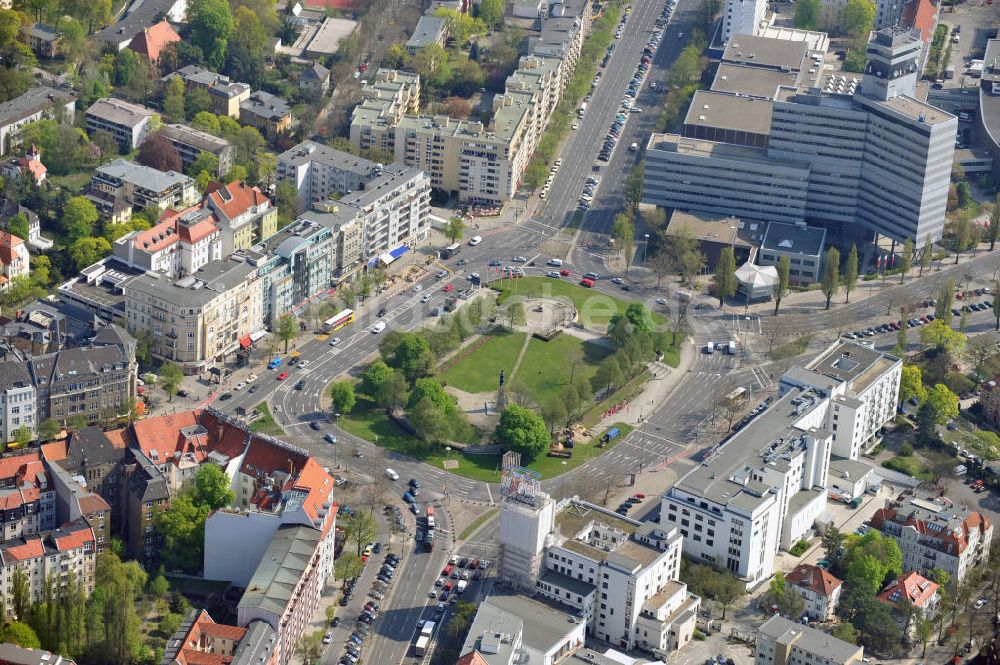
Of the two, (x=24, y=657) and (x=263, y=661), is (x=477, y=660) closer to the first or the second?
(x=263, y=661)

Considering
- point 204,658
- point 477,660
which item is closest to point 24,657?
point 204,658

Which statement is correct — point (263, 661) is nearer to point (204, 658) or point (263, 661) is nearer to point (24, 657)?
point (204, 658)

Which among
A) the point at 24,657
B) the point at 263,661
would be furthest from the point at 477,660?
the point at 24,657

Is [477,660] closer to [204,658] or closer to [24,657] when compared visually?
[204,658]

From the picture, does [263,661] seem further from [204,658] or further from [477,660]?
[477,660]

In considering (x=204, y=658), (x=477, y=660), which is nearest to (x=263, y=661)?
(x=204, y=658)
